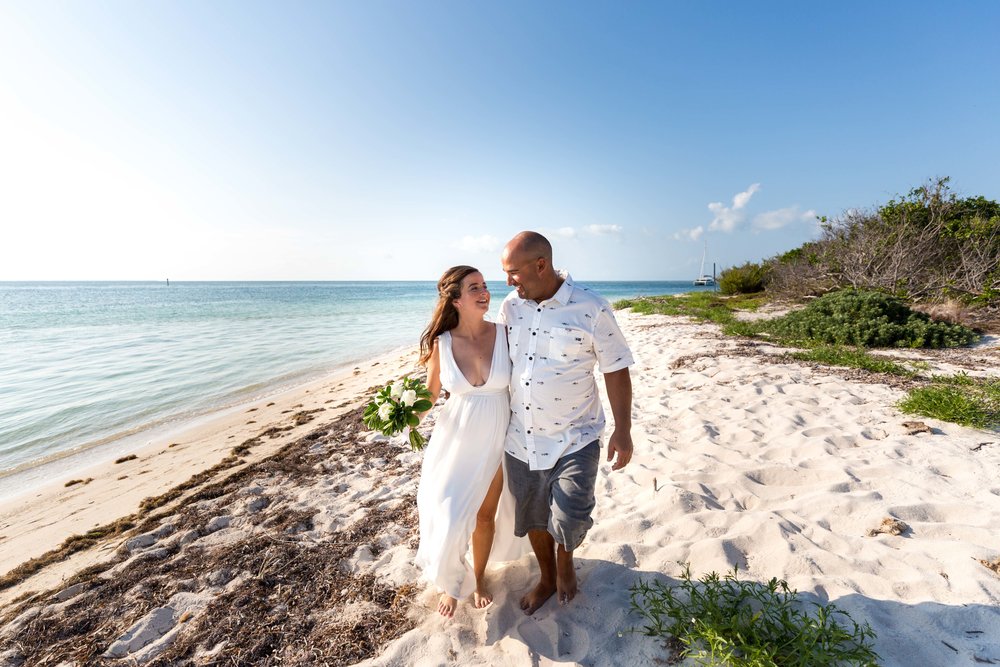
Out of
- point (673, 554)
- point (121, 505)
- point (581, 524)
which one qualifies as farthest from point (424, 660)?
point (121, 505)

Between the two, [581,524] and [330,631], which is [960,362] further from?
[330,631]

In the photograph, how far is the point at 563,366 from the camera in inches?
97.5

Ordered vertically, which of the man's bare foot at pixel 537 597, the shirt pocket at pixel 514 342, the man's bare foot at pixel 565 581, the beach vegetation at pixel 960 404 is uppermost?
the shirt pocket at pixel 514 342

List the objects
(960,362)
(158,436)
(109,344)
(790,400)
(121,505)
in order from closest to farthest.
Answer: (121,505) → (790,400) → (960,362) → (158,436) → (109,344)

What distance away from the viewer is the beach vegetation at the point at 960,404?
433cm

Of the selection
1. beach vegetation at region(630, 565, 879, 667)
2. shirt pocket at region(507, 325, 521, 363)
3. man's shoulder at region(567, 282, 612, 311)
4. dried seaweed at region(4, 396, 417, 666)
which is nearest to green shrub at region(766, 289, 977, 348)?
beach vegetation at region(630, 565, 879, 667)

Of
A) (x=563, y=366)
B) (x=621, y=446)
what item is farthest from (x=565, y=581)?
(x=563, y=366)

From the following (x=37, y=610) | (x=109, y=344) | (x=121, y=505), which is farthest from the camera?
(x=109, y=344)

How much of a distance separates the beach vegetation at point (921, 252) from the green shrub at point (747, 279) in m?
7.81

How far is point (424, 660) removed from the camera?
2.38 metres

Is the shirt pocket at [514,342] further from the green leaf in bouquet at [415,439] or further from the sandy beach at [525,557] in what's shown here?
the sandy beach at [525,557]

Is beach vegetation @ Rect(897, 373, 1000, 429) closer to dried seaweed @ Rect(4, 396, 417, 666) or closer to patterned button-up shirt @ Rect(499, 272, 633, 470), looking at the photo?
patterned button-up shirt @ Rect(499, 272, 633, 470)

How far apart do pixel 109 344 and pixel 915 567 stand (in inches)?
880

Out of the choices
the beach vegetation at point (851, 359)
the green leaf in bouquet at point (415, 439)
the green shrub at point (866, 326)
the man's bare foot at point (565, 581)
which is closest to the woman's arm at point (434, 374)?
the green leaf in bouquet at point (415, 439)
